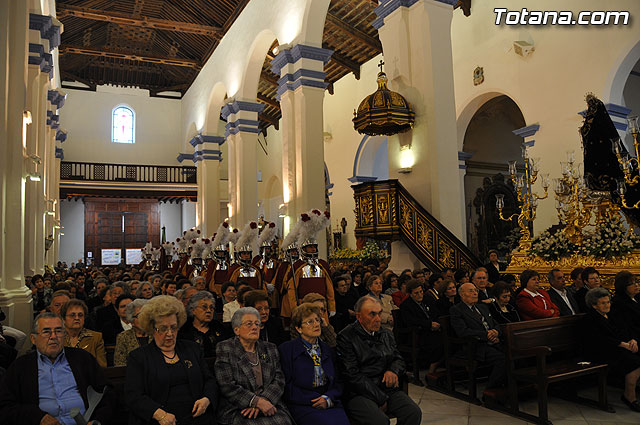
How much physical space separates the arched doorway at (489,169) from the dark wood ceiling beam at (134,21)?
970 centimetres

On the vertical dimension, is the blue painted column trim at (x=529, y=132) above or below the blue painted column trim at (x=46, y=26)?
below

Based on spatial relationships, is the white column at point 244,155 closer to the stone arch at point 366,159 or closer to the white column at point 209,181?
the white column at point 209,181

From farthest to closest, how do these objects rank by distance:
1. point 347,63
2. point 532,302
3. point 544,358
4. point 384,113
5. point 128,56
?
1. point 128,56
2. point 347,63
3. point 384,113
4. point 532,302
5. point 544,358

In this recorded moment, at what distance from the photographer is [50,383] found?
3113mm

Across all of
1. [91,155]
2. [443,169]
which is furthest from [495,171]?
[91,155]

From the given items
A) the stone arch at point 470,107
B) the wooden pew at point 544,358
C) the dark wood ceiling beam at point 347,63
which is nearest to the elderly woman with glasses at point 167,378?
the wooden pew at point 544,358

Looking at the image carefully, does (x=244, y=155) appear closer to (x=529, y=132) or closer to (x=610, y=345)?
(x=529, y=132)

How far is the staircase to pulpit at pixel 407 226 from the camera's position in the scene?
866cm

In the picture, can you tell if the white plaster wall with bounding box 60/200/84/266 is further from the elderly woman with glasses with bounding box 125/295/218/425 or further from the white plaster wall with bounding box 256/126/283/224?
the elderly woman with glasses with bounding box 125/295/218/425

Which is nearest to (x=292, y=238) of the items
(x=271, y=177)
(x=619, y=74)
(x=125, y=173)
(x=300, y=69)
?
(x=300, y=69)

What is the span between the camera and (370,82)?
1859cm

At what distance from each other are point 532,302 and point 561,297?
0.58 m

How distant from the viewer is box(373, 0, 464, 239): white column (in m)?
9.31

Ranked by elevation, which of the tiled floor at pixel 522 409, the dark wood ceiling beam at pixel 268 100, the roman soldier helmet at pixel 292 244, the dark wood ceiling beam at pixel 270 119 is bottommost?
the tiled floor at pixel 522 409
